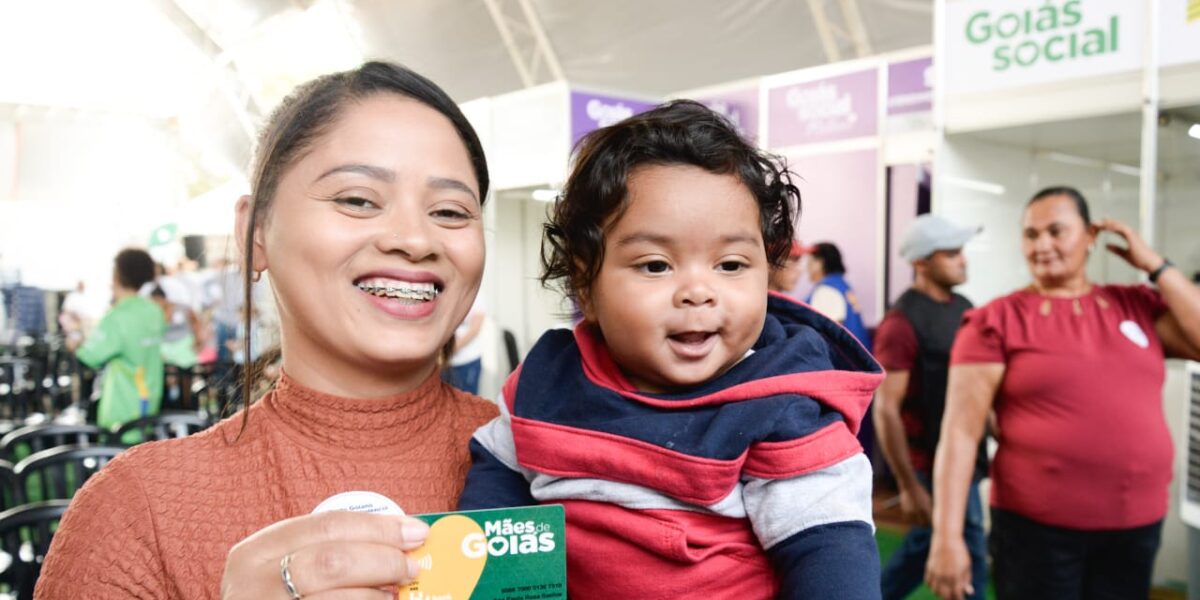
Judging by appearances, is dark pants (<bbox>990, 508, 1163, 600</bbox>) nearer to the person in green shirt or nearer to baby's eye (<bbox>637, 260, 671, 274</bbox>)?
baby's eye (<bbox>637, 260, 671, 274</bbox>)

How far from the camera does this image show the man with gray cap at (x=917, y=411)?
350 centimetres

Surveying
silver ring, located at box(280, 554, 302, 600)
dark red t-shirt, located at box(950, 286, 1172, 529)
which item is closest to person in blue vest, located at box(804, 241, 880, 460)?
dark red t-shirt, located at box(950, 286, 1172, 529)

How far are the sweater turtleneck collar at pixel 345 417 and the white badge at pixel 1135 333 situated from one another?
2319mm

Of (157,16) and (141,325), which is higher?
(157,16)

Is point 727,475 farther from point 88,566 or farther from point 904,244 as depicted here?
point 904,244

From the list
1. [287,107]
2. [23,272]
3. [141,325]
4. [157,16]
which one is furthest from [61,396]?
[287,107]

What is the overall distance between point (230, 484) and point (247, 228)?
1.08 feet

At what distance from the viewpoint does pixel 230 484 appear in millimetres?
1023

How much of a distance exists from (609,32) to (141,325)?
6.52 meters

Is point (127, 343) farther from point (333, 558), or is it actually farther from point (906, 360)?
point (333, 558)

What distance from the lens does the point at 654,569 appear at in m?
1.04

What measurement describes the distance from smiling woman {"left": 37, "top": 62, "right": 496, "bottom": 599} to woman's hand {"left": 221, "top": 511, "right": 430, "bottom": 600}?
0.59ft

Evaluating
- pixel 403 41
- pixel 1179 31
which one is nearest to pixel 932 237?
pixel 1179 31

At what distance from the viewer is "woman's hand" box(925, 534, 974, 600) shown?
2.84 m
